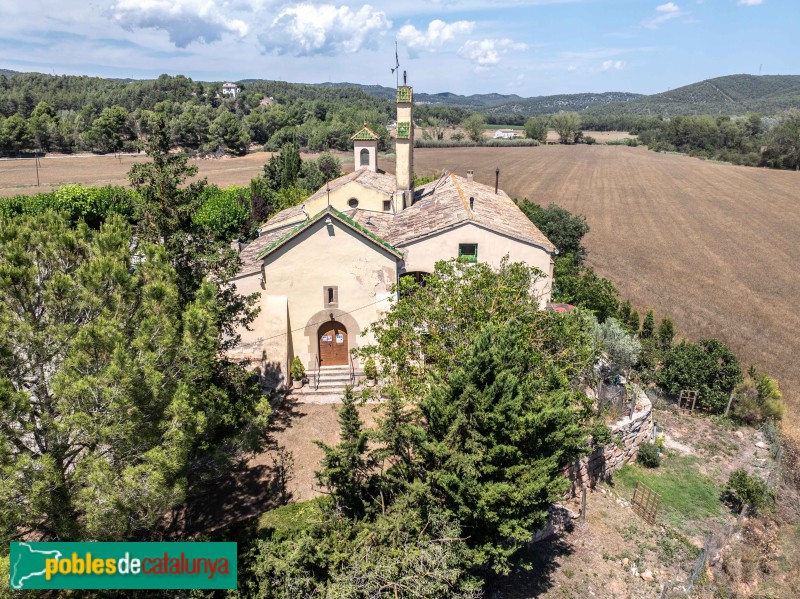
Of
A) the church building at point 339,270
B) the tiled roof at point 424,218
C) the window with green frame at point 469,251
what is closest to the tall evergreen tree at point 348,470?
the church building at point 339,270

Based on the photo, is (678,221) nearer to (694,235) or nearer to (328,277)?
(694,235)

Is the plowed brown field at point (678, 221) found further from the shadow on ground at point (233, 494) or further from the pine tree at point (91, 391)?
the pine tree at point (91, 391)

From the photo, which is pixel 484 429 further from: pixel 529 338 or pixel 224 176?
pixel 224 176

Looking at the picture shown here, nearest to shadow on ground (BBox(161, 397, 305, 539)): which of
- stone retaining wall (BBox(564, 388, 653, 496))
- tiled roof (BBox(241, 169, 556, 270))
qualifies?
tiled roof (BBox(241, 169, 556, 270))

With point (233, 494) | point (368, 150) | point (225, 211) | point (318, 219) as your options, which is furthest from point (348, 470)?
point (225, 211)

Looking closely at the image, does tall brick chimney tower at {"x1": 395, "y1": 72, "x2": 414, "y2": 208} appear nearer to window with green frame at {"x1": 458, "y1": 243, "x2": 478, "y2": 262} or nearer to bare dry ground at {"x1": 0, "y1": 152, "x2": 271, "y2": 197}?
window with green frame at {"x1": 458, "y1": 243, "x2": 478, "y2": 262}

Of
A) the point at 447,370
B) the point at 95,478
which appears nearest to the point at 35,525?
the point at 95,478
